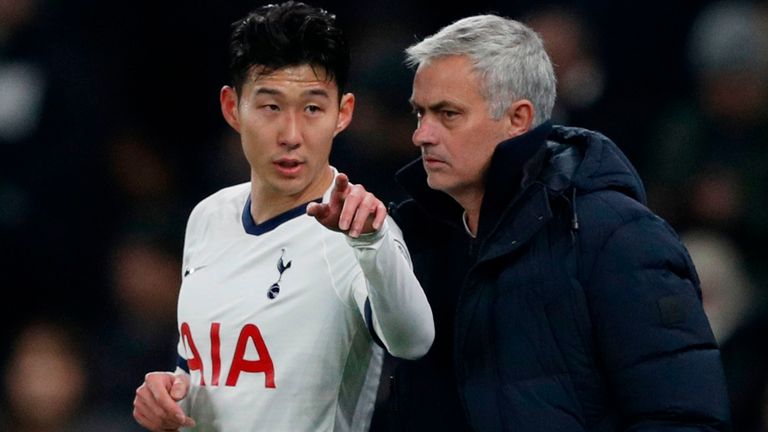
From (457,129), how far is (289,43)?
1.51 ft

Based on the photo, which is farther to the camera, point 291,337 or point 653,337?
point 291,337

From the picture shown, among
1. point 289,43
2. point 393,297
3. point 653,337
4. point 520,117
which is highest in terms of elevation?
point 289,43

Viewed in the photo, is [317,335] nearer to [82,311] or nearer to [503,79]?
[503,79]

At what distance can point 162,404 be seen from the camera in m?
3.45

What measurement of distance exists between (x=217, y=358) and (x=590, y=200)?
96 cm

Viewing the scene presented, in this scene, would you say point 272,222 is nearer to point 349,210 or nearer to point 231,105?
point 231,105

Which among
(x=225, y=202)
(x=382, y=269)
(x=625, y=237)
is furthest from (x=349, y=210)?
(x=225, y=202)

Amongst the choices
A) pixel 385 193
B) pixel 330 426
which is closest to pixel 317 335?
pixel 330 426

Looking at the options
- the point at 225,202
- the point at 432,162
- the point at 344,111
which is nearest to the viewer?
the point at 432,162

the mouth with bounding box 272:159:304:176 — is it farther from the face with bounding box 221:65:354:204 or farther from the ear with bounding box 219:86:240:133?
the ear with bounding box 219:86:240:133

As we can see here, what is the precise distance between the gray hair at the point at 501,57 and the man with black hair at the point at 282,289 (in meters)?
0.28

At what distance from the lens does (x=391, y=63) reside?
258 inches

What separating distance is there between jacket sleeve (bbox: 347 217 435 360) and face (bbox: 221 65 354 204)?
1.22 ft

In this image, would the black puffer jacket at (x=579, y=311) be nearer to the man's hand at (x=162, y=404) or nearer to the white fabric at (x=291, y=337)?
the white fabric at (x=291, y=337)
